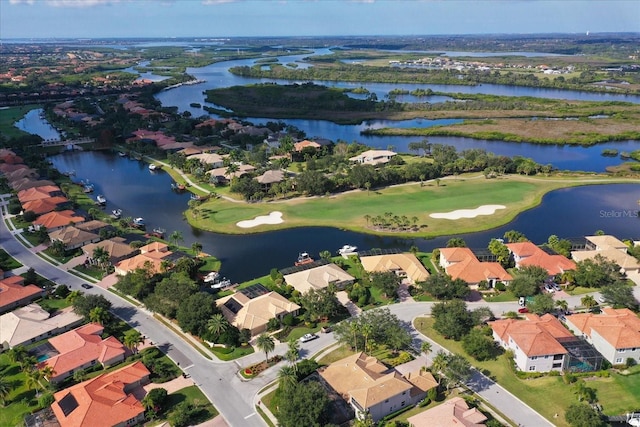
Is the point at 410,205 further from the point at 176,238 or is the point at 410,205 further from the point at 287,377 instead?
the point at 287,377

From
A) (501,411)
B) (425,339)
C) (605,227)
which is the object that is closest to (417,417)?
(501,411)

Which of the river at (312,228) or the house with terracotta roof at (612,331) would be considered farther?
the river at (312,228)

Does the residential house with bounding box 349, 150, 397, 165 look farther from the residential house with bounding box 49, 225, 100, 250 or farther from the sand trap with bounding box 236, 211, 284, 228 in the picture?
the residential house with bounding box 49, 225, 100, 250

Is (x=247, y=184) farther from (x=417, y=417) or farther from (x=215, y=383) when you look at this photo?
(x=417, y=417)

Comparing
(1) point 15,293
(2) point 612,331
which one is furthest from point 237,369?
(2) point 612,331

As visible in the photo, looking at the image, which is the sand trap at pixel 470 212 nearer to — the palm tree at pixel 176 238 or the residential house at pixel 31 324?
the palm tree at pixel 176 238

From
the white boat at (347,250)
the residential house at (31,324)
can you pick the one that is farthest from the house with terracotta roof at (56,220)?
the white boat at (347,250)

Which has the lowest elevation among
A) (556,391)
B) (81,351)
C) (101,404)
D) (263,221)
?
(556,391)

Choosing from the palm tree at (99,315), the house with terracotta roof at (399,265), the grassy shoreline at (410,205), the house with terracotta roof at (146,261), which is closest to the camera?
the palm tree at (99,315)
